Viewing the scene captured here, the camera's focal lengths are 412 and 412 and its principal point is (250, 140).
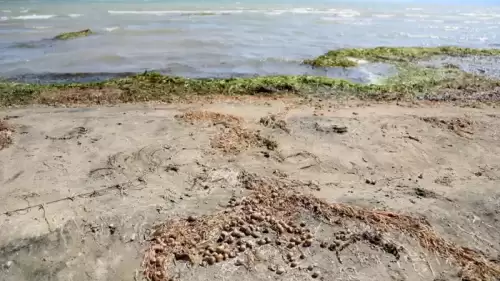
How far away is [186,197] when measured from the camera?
6262 mm

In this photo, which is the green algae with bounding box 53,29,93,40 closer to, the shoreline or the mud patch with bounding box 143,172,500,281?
the shoreline

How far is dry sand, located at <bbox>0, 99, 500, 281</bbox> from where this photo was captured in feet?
16.5

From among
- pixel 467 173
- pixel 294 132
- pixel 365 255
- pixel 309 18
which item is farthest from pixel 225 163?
pixel 309 18

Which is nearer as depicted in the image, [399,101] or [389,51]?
[399,101]

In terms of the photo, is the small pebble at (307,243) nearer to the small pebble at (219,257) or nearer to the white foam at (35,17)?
the small pebble at (219,257)

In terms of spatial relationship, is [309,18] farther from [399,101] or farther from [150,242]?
[150,242]

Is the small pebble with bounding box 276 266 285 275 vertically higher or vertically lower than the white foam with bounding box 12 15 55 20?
lower

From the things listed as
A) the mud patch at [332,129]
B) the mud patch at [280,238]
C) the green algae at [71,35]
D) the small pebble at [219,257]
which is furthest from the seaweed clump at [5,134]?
the green algae at [71,35]

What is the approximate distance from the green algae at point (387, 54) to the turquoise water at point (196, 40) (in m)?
0.73

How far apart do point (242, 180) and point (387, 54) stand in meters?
11.8

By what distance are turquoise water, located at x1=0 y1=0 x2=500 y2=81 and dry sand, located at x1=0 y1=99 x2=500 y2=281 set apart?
14.4 ft

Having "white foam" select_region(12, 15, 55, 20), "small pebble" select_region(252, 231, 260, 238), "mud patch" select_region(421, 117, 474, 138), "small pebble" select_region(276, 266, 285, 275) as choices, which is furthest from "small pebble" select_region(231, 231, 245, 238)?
"white foam" select_region(12, 15, 55, 20)

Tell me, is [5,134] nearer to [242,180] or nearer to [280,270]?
[242,180]

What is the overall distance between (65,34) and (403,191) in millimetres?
18243
